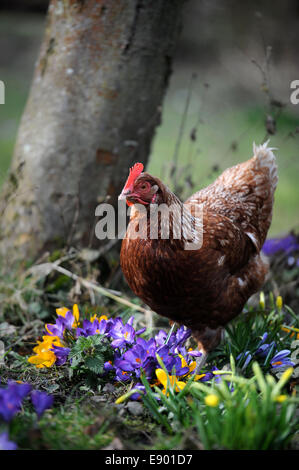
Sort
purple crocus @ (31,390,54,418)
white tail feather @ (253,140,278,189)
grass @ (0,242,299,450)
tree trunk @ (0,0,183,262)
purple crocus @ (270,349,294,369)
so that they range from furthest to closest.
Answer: tree trunk @ (0,0,183,262) → white tail feather @ (253,140,278,189) → purple crocus @ (270,349,294,369) → purple crocus @ (31,390,54,418) → grass @ (0,242,299,450)

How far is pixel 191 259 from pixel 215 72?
10442 mm

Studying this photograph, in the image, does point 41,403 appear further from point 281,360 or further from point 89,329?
point 281,360

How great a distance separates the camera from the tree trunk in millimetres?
2986

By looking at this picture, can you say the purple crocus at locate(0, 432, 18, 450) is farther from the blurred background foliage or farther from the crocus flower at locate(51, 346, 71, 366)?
the blurred background foliage

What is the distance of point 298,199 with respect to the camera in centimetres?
630

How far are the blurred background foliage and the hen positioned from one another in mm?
4689

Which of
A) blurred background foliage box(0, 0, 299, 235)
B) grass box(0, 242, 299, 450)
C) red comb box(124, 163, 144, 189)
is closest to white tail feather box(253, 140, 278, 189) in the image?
grass box(0, 242, 299, 450)

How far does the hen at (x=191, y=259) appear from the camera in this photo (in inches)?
79.4

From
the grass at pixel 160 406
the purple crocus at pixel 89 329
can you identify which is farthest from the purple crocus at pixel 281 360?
the purple crocus at pixel 89 329

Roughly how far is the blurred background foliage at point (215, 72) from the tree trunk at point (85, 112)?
3912mm

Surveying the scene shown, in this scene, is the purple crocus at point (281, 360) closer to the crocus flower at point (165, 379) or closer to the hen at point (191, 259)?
the hen at point (191, 259)

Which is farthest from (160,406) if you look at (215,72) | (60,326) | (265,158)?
(215,72)
